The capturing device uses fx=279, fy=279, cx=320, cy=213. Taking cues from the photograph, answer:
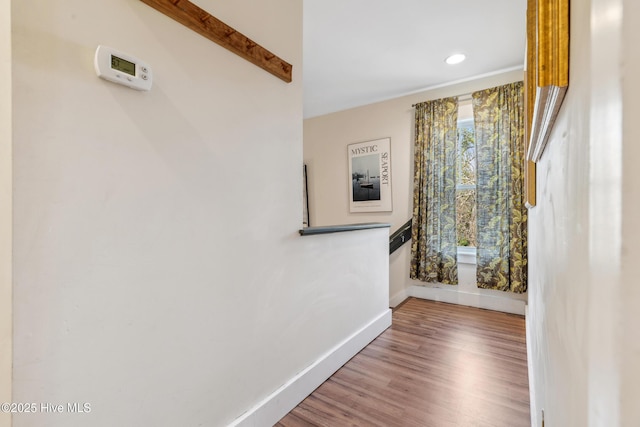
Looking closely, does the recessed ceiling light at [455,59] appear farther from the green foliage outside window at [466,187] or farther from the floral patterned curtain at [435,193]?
the green foliage outside window at [466,187]

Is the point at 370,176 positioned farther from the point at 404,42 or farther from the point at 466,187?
the point at 404,42

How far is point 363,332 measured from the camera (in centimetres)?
216

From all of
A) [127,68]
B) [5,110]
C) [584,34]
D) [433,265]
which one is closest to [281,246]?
[127,68]

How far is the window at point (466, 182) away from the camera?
320 cm

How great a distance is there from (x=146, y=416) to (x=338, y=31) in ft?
8.74

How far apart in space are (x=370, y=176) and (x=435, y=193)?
0.92 m

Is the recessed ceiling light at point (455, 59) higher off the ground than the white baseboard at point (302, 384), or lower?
higher

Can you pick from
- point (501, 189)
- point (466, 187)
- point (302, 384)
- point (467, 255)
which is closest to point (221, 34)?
point (302, 384)

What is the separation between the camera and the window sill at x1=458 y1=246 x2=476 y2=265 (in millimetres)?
3141

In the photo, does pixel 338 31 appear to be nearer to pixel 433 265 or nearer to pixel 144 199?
pixel 144 199

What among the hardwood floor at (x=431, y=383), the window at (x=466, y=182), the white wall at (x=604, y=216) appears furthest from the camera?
the window at (x=466, y=182)

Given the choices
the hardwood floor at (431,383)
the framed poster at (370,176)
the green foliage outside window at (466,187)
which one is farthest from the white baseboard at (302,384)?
the framed poster at (370,176)

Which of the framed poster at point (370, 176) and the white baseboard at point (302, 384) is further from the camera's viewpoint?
the framed poster at point (370, 176)

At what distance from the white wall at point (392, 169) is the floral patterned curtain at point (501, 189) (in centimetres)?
18
